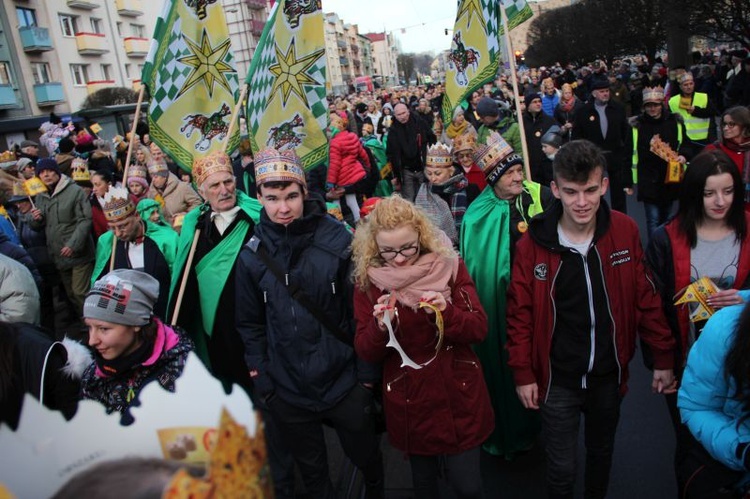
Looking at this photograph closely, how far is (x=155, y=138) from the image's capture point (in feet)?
13.6

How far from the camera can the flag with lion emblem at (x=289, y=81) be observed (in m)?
4.20

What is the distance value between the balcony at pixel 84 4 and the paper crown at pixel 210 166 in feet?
129

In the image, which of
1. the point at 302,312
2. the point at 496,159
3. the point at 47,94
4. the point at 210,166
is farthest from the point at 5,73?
the point at 302,312

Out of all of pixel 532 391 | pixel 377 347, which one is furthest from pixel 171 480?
pixel 532 391

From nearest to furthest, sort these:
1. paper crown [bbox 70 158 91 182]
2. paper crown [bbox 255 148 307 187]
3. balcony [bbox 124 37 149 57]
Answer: paper crown [bbox 255 148 307 187], paper crown [bbox 70 158 91 182], balcony [bbox 124 37 149 57]

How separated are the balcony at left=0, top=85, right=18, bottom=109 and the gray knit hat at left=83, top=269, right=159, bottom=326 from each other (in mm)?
32929

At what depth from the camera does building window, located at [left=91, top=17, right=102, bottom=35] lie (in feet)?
127

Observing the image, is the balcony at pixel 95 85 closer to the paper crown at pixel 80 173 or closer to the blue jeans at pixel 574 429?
the paper crown at pixel 80 173

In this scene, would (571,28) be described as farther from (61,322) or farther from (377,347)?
(377,347)

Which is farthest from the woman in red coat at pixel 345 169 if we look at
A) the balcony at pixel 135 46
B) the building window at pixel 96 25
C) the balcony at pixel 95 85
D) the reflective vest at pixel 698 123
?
the balcony at pixel 135 46

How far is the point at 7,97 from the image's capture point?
29750 mm

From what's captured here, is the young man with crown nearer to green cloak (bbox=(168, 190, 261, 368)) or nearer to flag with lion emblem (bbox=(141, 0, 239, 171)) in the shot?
green cloak (bbox=(168, 190, 261, 368))

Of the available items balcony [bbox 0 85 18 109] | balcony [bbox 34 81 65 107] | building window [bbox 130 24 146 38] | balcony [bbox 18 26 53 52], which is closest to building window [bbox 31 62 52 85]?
balcony [bbox 34 81 65 107]

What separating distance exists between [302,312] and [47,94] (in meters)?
35.5
